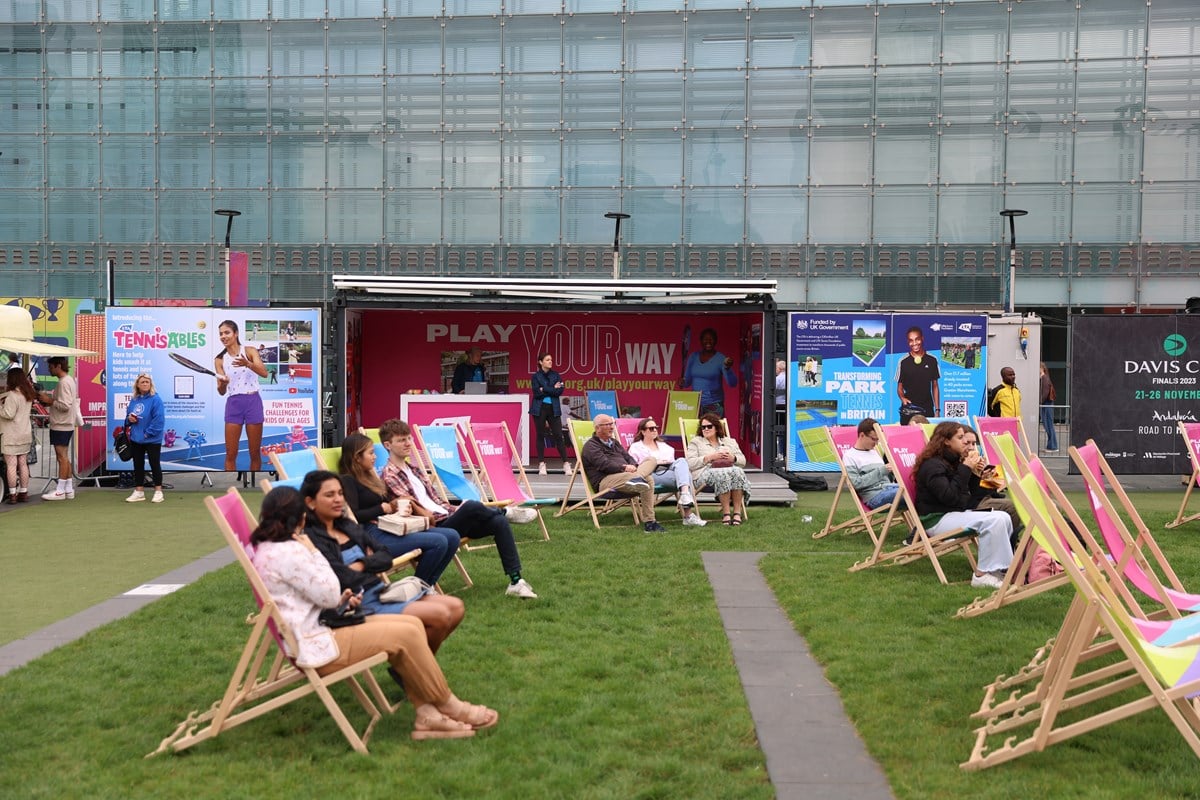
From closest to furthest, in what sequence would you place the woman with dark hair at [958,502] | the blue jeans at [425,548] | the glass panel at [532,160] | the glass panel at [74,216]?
1. the blue jeans at [425,548]
2. the woman with dark hair at [958,502]
3. the glass panel at [532,160]
4. the glass panel at [74,216]

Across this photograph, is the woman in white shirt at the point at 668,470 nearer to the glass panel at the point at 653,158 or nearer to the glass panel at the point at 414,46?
the glass panel at the point at 653,158

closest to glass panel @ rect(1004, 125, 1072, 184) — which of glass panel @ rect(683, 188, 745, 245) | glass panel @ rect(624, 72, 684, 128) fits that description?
glass panel @ rect(683, 188, 745, 245)

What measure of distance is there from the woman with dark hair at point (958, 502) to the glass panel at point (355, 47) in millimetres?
23025

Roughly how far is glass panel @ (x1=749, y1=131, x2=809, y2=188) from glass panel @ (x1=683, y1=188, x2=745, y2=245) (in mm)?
672

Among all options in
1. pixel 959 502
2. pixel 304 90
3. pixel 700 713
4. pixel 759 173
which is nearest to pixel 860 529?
pixel 959 502

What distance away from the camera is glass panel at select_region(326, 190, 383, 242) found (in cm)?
2836

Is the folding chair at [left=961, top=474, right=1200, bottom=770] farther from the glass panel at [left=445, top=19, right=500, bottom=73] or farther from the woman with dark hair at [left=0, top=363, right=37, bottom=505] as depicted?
the glass panel at [left=445, top=19, right=500, bottom=73]

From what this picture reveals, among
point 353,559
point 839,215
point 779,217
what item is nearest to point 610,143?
point 779,217

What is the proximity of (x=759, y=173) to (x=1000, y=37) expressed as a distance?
6.09 m

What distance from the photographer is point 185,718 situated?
Answer: 4.96 metres

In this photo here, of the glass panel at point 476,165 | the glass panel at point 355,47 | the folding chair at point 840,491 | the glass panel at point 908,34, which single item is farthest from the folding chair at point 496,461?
the glass panel at point 355,47

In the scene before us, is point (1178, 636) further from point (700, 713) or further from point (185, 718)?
point (185, 718)

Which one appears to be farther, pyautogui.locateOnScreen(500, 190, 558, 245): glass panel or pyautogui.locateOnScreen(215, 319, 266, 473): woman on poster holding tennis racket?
pyautogui.locateOnScreen(500, 190, 558, 245): glass panel

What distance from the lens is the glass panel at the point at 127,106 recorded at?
28859mm
